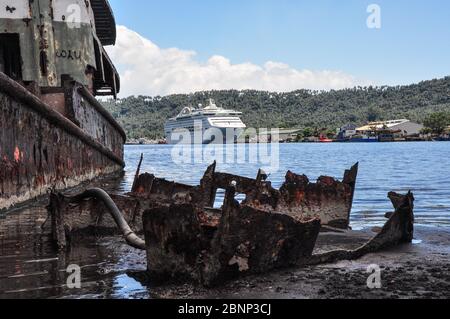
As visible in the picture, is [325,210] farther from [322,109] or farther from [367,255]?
[322,109]

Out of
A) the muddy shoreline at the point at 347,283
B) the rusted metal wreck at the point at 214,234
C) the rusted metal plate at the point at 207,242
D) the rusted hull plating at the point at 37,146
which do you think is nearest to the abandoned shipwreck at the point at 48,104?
the rusted hull plating at the point at 37,146

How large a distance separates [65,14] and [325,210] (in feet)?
25.8

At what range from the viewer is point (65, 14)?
11.9 m

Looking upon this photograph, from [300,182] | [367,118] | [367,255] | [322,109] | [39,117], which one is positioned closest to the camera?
[367,255]

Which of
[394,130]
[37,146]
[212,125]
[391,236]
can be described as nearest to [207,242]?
[391,236]

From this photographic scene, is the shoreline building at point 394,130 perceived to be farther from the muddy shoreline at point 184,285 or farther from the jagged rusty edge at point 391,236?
the muddy shoreline at point 184,285

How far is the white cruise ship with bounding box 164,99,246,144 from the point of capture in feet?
303

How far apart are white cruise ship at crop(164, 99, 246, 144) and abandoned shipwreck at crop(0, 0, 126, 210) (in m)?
76.6

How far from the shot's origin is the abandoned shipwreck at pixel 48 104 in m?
7.27

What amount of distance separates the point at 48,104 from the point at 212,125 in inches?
3234

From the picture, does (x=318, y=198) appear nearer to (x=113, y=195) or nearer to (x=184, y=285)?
(x=113, y=195)

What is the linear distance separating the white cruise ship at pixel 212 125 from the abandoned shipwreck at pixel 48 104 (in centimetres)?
7658

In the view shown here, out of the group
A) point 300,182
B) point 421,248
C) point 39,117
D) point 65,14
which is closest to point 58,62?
point 65,14

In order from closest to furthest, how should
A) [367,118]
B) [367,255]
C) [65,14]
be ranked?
[367,255] < [65,14] < [367,118]
